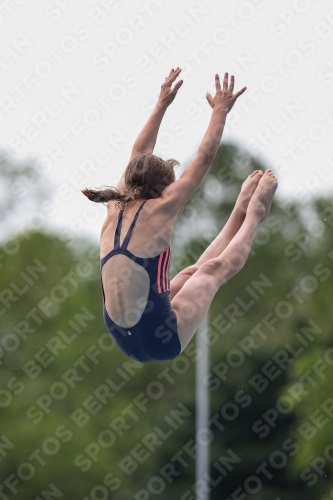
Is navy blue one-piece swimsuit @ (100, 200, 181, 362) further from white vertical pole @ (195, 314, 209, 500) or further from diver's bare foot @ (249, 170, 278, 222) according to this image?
white vertical pole @ (195, 314, 209, 500)

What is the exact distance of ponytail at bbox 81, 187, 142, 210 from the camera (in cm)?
560

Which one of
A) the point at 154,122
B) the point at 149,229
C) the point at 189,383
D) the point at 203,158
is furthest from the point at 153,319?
the point at 189,383

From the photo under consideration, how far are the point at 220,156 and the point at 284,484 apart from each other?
364 inches

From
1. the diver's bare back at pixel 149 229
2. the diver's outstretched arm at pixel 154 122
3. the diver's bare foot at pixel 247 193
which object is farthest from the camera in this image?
the diver's bare foot at pixel 247 193

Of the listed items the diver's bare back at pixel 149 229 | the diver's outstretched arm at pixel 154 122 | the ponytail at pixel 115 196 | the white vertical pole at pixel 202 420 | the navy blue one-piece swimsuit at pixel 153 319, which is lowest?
the white vertical pole at pixel 202 420

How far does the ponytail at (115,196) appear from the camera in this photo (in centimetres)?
560

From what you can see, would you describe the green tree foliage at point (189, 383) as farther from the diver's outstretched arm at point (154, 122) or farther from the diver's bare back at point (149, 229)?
the diver's bare back at point (149, 229)

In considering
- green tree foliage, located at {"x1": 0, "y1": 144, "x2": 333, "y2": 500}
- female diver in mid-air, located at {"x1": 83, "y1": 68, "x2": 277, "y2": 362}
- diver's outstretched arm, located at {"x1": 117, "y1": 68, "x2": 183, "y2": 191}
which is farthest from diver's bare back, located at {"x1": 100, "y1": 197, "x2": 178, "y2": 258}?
green tree foliage, located at {"x1": 0, "y1": 144, "x2": 333, "y2": 500}

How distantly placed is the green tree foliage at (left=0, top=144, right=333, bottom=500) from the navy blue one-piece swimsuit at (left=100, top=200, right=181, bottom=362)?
11.5 metres

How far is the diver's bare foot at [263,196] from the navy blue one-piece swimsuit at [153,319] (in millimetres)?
1104

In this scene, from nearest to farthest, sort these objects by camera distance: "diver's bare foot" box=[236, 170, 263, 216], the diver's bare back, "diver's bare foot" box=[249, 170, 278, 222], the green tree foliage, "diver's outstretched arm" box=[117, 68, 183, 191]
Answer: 1. the diver's bare back
2. "diver's outstretched arm" box=[117, 68, 183, 191]
3. "diver's bare foot" box=[249, 170, 278, 222]
4. "diver's bare foot" box=[236, 170, 263, 216]
5. the green tree foliage

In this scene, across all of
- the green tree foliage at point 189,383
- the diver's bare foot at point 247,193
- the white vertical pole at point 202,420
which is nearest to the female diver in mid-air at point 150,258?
the diver's bare foot at point 247,193

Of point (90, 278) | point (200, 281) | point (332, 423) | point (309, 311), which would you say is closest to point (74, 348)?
point (90, 278)

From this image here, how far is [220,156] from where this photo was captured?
2411cm
